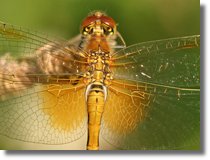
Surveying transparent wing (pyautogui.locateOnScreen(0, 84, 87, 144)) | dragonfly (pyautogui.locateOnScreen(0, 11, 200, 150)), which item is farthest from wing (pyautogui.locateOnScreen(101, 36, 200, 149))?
transparent wing (pyautogui.locateOnScreen(0, 84, 87, 144))

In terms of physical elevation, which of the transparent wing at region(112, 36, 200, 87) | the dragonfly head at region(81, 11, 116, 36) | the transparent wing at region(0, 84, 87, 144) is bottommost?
the transparent wing at region(0, 84, 87, 144)

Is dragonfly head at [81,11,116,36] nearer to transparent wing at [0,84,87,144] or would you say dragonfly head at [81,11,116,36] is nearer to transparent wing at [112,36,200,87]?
transparent wing at [112,36,200,87]

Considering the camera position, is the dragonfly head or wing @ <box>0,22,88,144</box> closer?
wing @ <box>0,22,88,144</box>

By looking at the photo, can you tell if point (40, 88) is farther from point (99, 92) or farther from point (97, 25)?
point (97, 25)

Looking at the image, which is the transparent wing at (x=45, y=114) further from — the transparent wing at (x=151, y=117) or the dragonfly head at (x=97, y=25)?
the dragonfly head at (x=97, y=25)

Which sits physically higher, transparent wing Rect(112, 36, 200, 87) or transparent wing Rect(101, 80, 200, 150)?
transparent wing Rect(112, 36, 200, 87)

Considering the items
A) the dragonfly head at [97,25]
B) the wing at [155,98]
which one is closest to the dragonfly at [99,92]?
the wing at [155,98]

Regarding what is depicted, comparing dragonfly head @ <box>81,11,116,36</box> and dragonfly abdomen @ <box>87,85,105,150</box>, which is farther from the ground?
dragonfly head @ <box>81,11,116,36</box>

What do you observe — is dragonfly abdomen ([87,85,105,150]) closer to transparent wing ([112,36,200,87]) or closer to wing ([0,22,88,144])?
wing ([0,22,88,144])
